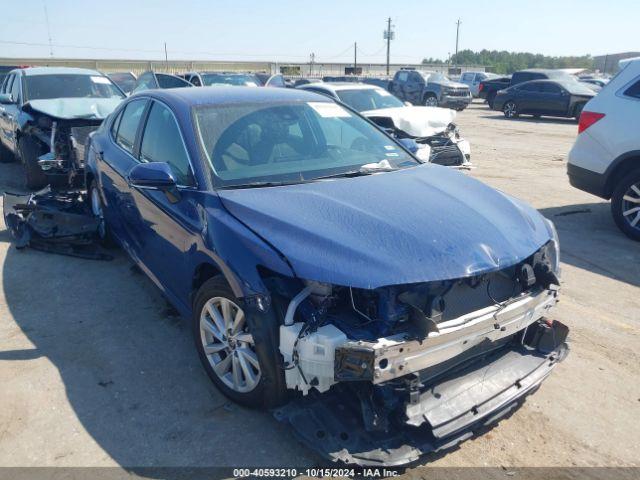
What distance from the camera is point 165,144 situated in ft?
12.8

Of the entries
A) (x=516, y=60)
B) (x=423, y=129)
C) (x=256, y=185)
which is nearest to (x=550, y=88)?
(x=423, y=129)

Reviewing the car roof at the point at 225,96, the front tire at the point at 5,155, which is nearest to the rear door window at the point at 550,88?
the front tire at the point at 5,155

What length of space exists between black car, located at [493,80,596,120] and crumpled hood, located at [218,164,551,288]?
60.9 feet

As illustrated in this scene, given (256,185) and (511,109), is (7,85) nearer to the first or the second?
(256,185)

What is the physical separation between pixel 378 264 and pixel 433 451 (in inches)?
36.3

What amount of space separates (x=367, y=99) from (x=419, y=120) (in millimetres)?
1835

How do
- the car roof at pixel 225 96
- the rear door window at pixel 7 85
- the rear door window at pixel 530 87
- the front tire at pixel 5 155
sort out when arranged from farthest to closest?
the rear door window at pixel 530 87, the front tire at pixel 5 155, the rear door window at pixel 7 85, the car roof at pixel 225 96

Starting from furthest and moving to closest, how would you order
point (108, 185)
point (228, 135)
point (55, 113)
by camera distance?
point (55, 113) → point (108, 185) → point (228, 135)

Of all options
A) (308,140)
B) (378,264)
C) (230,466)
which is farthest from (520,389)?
(308,140)

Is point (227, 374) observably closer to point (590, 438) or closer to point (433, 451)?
point (433, 451)

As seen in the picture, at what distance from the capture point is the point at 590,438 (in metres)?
3.00

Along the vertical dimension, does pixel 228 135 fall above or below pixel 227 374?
above

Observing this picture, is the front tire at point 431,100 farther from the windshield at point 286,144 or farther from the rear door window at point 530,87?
the windshield at point 286,144

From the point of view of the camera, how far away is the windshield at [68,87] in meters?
8.76
